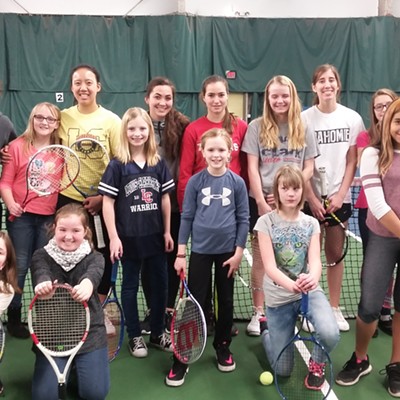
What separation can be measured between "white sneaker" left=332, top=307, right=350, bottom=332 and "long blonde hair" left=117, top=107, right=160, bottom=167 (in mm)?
1780

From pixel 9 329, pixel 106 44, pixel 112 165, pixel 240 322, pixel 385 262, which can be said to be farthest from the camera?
pixel 106 44

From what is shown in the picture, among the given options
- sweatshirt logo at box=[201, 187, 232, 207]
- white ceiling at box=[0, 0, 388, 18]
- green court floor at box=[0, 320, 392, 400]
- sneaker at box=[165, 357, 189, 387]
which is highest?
white ceiling at box=[0, 0, 388, 18]

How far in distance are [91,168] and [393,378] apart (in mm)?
2250

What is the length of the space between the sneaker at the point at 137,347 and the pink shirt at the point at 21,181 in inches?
40.5

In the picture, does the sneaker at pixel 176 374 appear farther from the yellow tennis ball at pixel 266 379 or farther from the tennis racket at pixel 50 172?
the tennis racket at pixel 50 172

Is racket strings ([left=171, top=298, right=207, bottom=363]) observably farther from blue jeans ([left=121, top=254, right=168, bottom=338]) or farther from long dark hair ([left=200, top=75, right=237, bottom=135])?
long dark hair ([left=200, top=75, right=237, bottom=135])

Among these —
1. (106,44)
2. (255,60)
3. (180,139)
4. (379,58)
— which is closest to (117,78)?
(106,44)

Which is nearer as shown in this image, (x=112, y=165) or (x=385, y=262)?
(x=385, y=262)

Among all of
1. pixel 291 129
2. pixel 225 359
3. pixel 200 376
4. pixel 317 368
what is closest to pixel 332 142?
pixel 291 129

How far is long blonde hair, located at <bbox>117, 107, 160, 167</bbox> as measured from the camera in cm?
293

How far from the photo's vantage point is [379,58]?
13.2m

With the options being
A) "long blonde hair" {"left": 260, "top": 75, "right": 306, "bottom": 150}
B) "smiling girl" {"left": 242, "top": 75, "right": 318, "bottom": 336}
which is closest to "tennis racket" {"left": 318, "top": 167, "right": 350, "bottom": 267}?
"smiling girl" {"left": 242, "top": 75, "right": 318, "bottom": 336}

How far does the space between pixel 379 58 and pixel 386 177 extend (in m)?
11.9

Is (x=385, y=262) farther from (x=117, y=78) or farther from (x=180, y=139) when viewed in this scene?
(x=117, y=78)
